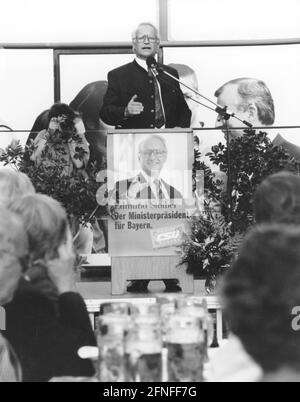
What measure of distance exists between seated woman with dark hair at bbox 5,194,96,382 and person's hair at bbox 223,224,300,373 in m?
0.74

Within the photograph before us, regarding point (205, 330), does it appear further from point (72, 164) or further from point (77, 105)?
point (77, 105)

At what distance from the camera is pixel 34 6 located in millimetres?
4160

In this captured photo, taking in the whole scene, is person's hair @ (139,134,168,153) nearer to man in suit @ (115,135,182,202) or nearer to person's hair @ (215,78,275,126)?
man in suit @ (115,135,182,202)

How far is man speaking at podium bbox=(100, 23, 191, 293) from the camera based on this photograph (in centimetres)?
409

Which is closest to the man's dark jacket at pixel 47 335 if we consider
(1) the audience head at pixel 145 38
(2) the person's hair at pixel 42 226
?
(2) the person's hair at pixel 42 226

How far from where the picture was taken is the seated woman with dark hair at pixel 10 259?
204cm

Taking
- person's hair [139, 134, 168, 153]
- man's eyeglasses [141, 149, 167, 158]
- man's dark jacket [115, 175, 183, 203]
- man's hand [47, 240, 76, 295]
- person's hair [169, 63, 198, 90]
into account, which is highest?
person's hair [169, 63, 198, 90]

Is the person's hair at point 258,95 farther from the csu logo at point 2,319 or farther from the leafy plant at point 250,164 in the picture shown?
the csu logo at point 2,319

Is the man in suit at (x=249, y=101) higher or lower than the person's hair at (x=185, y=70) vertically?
lower

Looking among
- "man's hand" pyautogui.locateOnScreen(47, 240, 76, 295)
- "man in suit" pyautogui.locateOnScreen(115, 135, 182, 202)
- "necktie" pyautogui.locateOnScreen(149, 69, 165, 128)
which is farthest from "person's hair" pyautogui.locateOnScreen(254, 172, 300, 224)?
"necktie" pyautogui.locateOnScreen(149, 69, 165, 128)

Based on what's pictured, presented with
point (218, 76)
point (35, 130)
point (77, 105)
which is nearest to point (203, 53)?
point (218, 76)

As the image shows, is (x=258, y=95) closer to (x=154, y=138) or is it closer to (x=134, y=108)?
(x=134, y=108)

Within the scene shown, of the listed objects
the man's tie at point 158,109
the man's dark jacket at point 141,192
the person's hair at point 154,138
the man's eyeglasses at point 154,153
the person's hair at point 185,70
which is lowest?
the man's dark jacket at point 141,192

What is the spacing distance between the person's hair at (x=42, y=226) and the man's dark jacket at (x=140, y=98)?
1.98 metres
